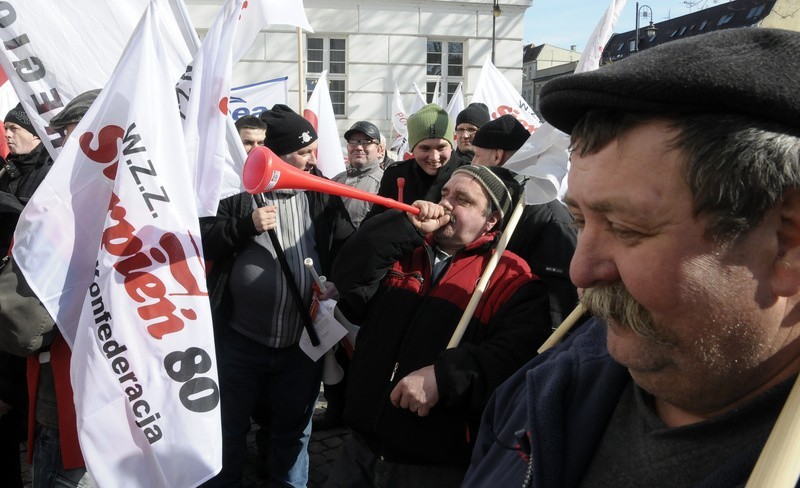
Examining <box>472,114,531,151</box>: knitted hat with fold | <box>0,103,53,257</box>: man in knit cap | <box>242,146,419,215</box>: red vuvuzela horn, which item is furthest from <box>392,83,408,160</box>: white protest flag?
<box>242,146,419,215</box>: red vuvuzela horn

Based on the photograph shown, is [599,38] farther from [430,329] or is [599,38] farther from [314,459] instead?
[314,459]

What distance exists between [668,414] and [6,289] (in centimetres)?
222

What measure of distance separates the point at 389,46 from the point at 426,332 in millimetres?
14242

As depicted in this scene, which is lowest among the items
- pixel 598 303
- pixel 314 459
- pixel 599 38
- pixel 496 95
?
pixel 314 459

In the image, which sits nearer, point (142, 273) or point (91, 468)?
point (91, 468)

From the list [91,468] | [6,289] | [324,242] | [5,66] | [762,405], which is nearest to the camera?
[762,405]

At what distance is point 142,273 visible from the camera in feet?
7.69

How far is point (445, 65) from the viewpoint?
16.2 meters

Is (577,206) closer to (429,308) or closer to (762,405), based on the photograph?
(762,405)

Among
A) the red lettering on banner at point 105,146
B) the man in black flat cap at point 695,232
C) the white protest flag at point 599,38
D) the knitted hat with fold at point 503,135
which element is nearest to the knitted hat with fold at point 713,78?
the man in black flat cap at point 695,232

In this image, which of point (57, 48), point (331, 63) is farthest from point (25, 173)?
point (331, 63)

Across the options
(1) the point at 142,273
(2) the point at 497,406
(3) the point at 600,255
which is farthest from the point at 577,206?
(1) the point at 142,273

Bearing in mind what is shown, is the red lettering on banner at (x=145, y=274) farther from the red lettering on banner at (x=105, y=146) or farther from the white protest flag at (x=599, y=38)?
the white protest flag at (x=599, y=38)

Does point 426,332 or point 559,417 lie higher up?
point 559,417
